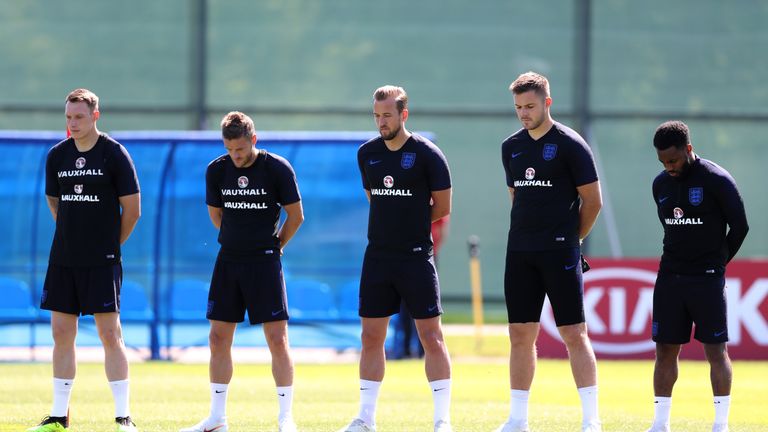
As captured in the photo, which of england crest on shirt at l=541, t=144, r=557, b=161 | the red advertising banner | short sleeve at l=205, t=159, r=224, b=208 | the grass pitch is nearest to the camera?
england crest on shirt at l=541, t=144, r=557, b=161

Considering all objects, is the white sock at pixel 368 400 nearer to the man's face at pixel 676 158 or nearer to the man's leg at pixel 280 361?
the man's leg at pixel 280 361

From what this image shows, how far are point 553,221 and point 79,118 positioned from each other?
10.5ft

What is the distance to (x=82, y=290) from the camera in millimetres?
8125

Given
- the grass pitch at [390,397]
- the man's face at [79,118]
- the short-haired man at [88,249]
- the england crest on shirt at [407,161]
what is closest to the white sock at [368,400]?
the grass pitch at [390,397]

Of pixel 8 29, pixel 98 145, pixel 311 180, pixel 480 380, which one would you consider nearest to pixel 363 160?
pixel 98 145

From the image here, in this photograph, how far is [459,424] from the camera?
909 cm

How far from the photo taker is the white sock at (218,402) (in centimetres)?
816

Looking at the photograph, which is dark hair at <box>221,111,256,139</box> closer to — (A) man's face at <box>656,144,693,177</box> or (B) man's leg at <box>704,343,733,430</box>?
(A) man's face at <box>656,144,693,177</box>

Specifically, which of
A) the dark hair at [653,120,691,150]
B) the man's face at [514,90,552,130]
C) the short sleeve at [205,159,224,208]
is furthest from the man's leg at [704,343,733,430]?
the short sleeve at [205,159,224,208]

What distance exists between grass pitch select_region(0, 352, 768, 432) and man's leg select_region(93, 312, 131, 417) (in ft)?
1.63

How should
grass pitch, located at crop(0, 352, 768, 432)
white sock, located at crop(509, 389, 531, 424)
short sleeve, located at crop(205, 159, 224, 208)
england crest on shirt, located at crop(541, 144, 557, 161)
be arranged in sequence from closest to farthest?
england crest on shirt, located at crop(541, 144, 557, 161), white sock, located at crop(509, 389, 531, 424), short sleeve, located at crop(205, 159, 224, 208), grass pitch, located at crop(0, 352, 768, 432)

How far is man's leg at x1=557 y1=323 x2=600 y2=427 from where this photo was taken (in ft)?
25.6

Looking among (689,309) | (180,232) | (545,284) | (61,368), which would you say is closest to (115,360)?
(61,368)

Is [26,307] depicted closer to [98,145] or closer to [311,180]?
[311,180]
